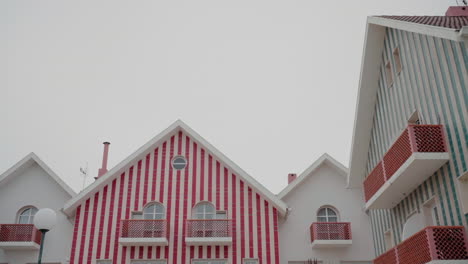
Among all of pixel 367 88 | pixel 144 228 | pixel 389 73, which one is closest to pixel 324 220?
pixel 367 88

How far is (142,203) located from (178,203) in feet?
5.58

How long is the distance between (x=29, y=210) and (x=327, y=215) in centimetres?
1481

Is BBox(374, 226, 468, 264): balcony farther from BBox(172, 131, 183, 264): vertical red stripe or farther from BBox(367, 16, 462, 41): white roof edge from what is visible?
BBox(172, 131, 183, 264): vertical red stripe

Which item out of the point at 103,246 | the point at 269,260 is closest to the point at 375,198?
the point at 269,260

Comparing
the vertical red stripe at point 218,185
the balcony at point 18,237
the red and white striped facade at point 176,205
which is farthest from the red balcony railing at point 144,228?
the balcony at point 18,237

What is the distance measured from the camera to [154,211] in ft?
79.8

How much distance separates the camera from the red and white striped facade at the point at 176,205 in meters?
23.3

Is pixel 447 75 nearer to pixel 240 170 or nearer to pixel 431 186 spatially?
pixel 431 186

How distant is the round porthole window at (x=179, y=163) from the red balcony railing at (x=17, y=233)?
23.5 feet

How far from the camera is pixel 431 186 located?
15.0 meters

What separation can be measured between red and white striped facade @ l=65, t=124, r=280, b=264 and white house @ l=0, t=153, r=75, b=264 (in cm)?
162

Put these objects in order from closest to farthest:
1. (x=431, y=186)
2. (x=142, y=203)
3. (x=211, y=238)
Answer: (x=431, y=186), (x=211, y=238), (x=142, y=203)

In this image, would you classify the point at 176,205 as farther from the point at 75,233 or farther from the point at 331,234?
the point at 331,234

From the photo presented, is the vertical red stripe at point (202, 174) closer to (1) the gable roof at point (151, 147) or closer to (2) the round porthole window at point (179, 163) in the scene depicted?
(1) the gable roof at point (151, 147)
